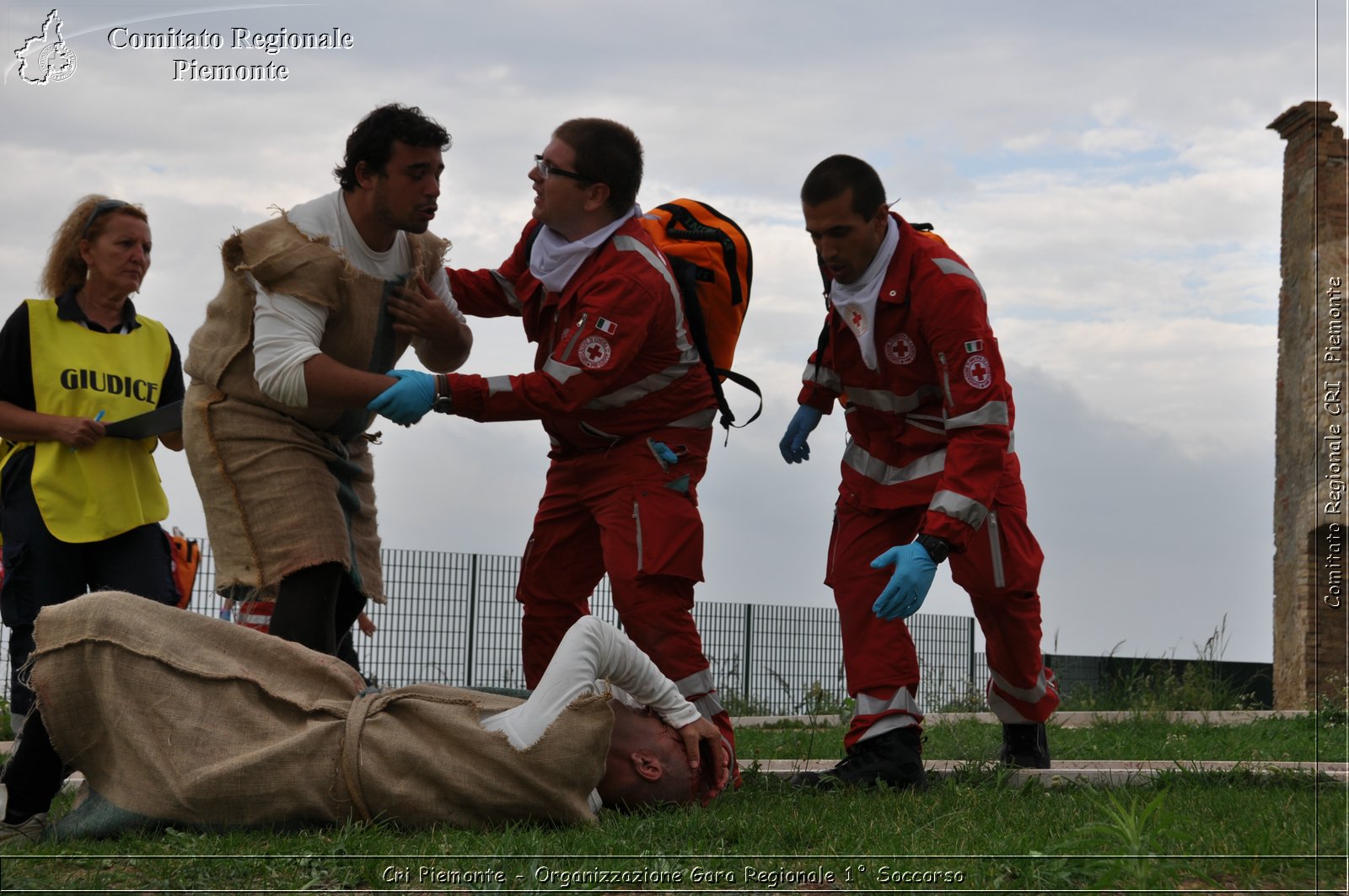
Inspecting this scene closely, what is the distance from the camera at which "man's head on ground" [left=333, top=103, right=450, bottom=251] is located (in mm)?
4570

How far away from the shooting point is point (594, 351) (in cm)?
463

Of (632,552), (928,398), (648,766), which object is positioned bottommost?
(648,766)

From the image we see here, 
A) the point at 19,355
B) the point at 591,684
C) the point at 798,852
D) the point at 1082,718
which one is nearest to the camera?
the point at 798,852

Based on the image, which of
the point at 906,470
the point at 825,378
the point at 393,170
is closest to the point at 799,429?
the point at 825,378

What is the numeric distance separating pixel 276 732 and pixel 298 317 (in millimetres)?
1535

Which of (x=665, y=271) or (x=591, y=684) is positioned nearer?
(x=591, y=684)

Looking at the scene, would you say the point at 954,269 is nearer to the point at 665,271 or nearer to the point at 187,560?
the point at 665,271

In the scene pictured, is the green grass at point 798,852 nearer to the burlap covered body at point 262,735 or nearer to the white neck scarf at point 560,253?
the burlap covered body at point 262,735

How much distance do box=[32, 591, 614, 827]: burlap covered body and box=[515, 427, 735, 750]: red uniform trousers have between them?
1.10m

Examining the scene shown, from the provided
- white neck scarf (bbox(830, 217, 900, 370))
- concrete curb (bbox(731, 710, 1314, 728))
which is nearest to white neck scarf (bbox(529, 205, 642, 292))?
white neck scarf (bbox(830, 217, 900, 370))

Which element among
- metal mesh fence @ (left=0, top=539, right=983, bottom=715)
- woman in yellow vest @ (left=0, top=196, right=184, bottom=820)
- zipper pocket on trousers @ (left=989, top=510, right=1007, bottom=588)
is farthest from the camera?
metal mesh fence @ (left=0, top=539, right=983, bottom=715)

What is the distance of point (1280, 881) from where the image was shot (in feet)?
9.52

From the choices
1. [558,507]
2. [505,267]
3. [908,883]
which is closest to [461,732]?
[908,883]

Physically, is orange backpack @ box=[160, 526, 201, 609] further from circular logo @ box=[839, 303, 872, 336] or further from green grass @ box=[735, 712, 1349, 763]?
circular logo @ box=[839, 303, 872, 336]
